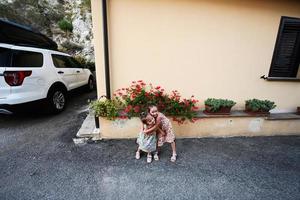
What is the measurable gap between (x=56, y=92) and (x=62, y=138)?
5.57ft

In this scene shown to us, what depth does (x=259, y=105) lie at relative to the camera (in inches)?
129

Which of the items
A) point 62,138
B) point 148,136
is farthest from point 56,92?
point 148,136

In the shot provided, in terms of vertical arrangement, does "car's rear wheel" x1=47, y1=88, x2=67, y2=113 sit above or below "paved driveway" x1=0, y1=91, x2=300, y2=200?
above

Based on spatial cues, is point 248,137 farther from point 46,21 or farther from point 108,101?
point 46,21

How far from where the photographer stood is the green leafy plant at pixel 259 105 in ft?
10.8

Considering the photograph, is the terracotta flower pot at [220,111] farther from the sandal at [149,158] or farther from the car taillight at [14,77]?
the car taillight at [14,77]

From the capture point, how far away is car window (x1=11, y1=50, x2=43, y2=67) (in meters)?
3.33

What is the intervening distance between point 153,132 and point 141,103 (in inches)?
26.9

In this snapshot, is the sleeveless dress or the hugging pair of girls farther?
the sleeveless dress

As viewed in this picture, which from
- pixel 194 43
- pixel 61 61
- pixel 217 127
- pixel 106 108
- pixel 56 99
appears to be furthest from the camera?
pixel 61 61

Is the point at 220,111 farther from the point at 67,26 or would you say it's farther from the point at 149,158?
the point at 67,26

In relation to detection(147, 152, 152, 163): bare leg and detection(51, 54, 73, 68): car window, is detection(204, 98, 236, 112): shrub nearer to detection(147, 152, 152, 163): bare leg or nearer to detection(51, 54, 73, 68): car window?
detection(147, 152, 152, 163): bare leg

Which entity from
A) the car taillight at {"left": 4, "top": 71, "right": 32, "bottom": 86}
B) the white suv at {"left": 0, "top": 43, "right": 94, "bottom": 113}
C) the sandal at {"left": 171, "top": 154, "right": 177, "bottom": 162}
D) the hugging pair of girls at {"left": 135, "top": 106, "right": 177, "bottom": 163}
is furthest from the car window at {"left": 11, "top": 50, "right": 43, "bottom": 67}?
the sandal at {"left": 171, "top": 154, "right": 177, "bottom": 162}

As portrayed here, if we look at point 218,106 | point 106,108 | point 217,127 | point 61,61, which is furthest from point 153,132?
point 61,61
